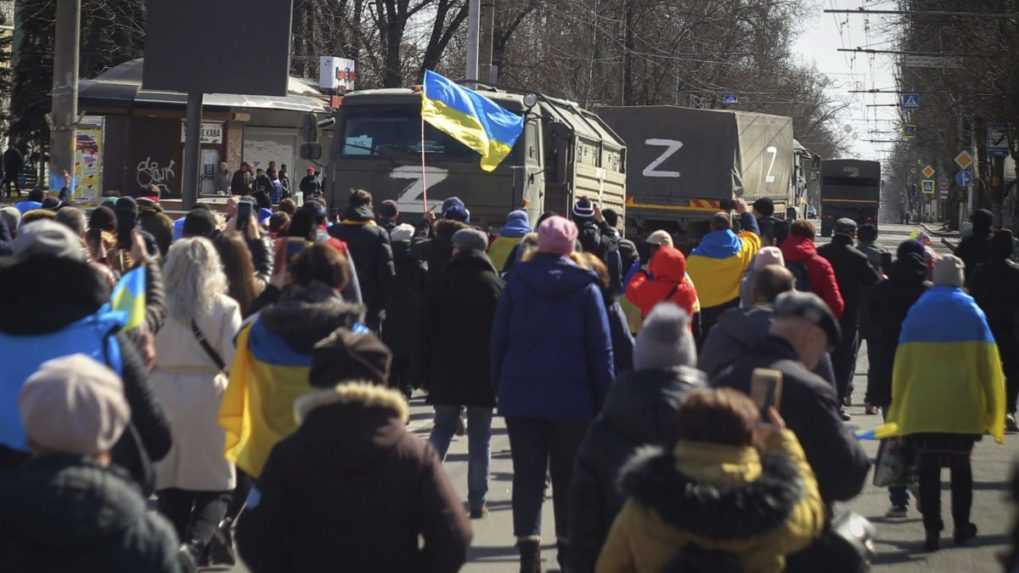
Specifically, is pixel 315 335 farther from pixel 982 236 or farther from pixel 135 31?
pixel 135 31

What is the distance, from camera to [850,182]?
217 ft

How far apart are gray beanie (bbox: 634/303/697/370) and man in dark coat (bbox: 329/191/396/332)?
6.95 meters

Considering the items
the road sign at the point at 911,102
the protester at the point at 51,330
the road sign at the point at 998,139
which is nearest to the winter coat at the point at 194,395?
the protester at the point at 51,330

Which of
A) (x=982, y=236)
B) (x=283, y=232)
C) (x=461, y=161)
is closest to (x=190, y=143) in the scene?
(x=461, y=161)

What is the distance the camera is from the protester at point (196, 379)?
718 centimetres

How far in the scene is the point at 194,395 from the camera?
727 cm

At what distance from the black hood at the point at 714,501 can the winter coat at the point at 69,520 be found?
1.24m

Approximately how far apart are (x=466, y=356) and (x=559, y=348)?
1899mm

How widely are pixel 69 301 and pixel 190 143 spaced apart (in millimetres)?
14298

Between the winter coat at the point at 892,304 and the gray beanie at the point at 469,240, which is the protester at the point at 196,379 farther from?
the winter coat at the point at 892,304

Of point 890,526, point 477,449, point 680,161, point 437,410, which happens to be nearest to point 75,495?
point 477,449

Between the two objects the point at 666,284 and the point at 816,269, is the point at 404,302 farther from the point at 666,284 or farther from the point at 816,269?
the point at 816,269

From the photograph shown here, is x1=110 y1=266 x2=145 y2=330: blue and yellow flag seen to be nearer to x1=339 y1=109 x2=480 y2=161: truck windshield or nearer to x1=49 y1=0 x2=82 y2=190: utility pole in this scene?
x1=339 y1=109 x2=480 y2=161: truck windshield

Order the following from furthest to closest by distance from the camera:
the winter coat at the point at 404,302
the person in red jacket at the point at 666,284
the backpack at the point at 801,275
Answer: the winter coat at the point at 404,302 → the backpack at the point at 801,275 → the person in red jacket at the point at 666,284
